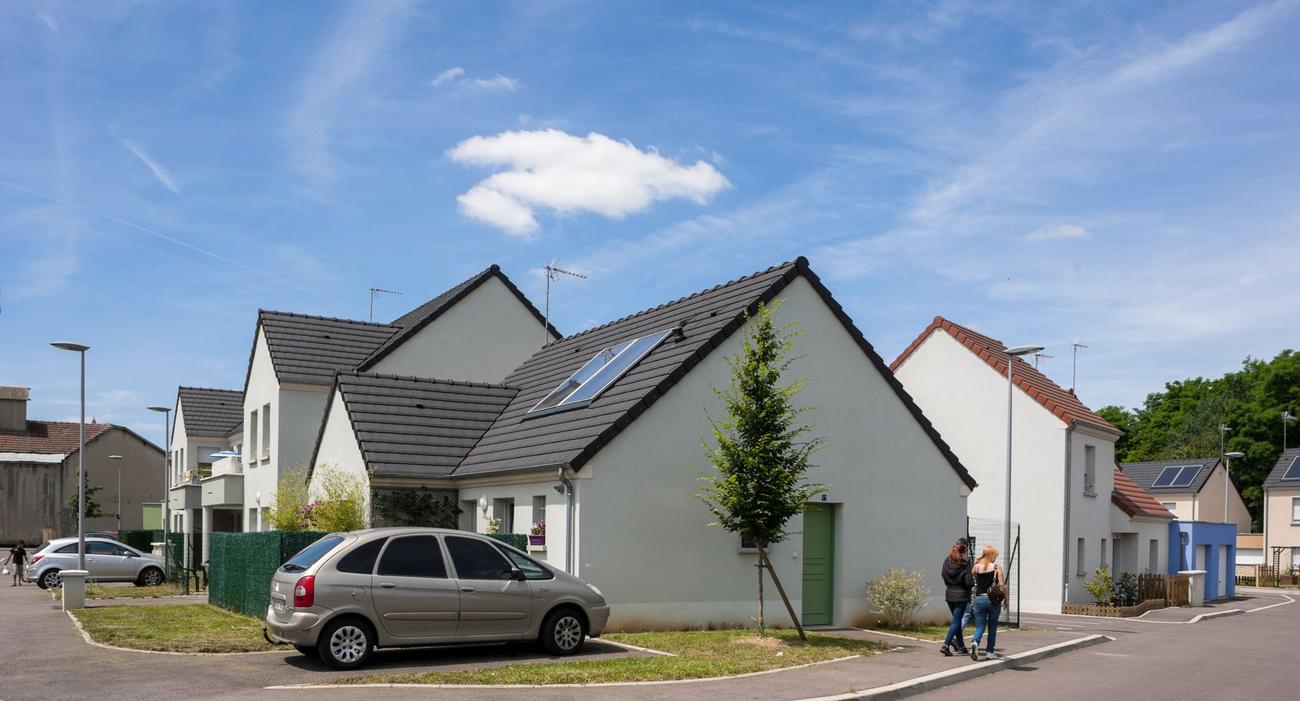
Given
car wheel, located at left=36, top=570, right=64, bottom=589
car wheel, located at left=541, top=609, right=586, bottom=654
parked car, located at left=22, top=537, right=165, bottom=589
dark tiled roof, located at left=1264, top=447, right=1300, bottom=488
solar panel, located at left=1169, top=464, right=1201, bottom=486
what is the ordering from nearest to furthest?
car wheel, located at left=541, top=609, right=586, bottom=654
car wheel, located at left=36, top=570, right=64, bottom=589
parked car, located at left=22, top=537, right=165, bottom=589
dark tiled roof, located at left=1264, top=447, right=1300, bottom=488
solar panel, located at left=1169, top=464, right=1201, bottom=486

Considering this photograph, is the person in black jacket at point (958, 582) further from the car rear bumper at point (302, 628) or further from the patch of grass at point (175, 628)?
the patch of grass at point (175, 628)

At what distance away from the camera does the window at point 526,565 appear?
1379 cm

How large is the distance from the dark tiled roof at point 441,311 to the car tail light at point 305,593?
1711 centimetres

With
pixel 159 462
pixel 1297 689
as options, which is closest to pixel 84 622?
pixel 1297 689

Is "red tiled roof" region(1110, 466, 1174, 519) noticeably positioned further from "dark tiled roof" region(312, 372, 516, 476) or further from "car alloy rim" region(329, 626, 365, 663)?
"car alloy rim" region(329, 626, 365, 663)

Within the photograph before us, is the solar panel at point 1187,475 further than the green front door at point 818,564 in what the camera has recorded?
Yes

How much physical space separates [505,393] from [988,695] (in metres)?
14.1

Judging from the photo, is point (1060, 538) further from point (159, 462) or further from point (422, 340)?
point (159, 462)

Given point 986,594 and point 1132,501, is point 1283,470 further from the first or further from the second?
point 986,594

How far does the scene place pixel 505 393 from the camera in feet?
79.0

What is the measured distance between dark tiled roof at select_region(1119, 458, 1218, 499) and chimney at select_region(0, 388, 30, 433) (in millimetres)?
69628

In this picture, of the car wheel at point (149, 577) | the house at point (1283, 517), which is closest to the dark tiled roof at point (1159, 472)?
the house at point (1283, 517)

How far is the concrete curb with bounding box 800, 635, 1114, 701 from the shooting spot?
11.6 metres

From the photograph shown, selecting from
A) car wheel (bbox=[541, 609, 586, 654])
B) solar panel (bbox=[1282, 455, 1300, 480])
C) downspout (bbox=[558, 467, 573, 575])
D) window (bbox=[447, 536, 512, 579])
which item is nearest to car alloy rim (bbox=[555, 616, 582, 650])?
car wheel (bbox=[541, 609, 586, 654])
